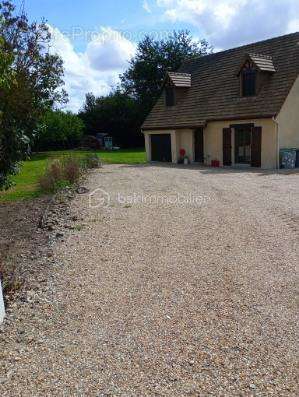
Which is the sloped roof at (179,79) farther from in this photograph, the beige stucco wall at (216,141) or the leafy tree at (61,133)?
the leafy tree at (61,133)

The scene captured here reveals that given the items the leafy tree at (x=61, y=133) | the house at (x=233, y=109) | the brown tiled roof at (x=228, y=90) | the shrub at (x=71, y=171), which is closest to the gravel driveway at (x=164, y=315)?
the shrub at (x=71, y=171)

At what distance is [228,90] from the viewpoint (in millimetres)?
23625

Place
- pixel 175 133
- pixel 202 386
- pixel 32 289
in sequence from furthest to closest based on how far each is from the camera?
pixel 175 133
pixel 32 289
pixel 202 386

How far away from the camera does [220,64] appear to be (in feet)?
Answer: 86.3

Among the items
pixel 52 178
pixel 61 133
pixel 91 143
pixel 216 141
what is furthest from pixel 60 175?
pixel 91 143

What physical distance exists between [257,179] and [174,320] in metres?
12.2

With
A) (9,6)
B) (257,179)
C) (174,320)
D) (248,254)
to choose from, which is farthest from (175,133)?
(174,320)

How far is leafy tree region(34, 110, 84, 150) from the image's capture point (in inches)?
1706

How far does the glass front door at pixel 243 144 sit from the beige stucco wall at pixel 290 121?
1.79m

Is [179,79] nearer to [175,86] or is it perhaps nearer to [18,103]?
[175,86]

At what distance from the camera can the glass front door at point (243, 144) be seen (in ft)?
71.1

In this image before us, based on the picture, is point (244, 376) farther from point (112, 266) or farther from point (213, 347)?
point (112, 266)

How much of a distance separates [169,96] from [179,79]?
1.26 meters

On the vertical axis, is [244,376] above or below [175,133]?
below
